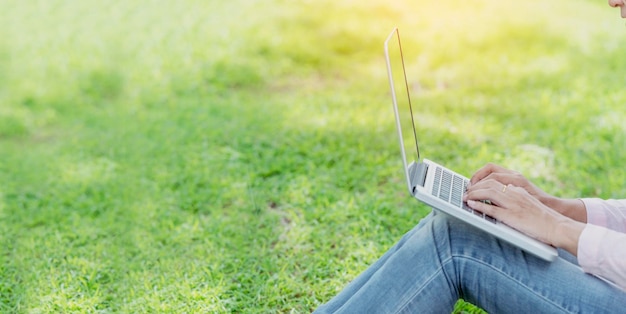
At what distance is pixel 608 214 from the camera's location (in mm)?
1936

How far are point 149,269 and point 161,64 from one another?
2640mm

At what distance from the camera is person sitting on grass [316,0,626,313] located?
163 cm

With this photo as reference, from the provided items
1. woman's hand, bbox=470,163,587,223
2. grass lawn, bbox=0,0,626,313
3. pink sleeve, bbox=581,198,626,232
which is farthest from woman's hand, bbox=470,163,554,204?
grass lawn, bbox=0,0,626,313

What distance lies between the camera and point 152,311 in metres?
2.45

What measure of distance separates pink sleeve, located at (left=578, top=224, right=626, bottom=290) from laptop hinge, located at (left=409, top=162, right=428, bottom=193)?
1.42 feet

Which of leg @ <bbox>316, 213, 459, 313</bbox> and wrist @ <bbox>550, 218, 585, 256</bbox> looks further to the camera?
leg @ <bbox>316, 213, 459, 313</bbox>

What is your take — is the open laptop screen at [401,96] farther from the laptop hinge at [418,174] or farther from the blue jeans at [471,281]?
the blue jeans at [471,281]

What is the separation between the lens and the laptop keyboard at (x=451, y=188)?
177cm

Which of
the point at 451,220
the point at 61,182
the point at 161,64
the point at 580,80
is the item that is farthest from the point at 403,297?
the point at 161,64

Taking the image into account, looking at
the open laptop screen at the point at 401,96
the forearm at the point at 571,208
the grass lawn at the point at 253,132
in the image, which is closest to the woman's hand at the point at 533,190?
the forearm at the point at 571,208

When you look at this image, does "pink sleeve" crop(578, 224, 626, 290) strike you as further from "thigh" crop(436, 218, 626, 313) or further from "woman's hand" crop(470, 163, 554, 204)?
"woman's hand" crop(470, 163, 554, 204)

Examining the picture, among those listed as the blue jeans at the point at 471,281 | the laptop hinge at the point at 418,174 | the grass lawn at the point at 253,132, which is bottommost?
the grass lawn at the point at 253,132

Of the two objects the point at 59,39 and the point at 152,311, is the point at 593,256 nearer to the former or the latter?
the point at 152,311

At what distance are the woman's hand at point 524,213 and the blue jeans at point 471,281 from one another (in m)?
0.06
